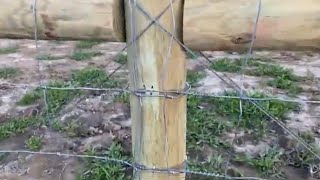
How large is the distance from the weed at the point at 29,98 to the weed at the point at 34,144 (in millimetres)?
485

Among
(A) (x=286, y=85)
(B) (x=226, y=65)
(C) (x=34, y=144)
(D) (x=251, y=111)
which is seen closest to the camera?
(C) (x=34, y=144)

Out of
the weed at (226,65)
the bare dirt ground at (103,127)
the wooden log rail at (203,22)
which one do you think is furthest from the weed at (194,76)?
the wooden log rail at (203,22)

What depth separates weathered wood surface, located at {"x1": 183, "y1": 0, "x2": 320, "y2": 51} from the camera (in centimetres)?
→ 135

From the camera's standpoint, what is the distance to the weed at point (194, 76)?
140 inches

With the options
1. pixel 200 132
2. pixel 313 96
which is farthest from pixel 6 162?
pixel 313 96

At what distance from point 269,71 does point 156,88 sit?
2343 mm

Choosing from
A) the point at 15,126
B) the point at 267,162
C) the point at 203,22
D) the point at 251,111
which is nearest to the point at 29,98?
the point at 15,126

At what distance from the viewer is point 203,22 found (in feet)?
4.59

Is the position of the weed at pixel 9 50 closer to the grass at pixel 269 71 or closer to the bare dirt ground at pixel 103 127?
the bare dirt ground at pixel 103 127

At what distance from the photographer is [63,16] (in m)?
1.49

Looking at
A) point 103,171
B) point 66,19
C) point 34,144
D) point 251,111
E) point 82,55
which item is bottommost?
point 103,171

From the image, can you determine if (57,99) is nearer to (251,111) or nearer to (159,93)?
(251,111)

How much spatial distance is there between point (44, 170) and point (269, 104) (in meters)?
1.32

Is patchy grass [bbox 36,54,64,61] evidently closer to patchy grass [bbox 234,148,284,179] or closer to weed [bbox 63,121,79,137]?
weed [bbox 63,121,79,137]
